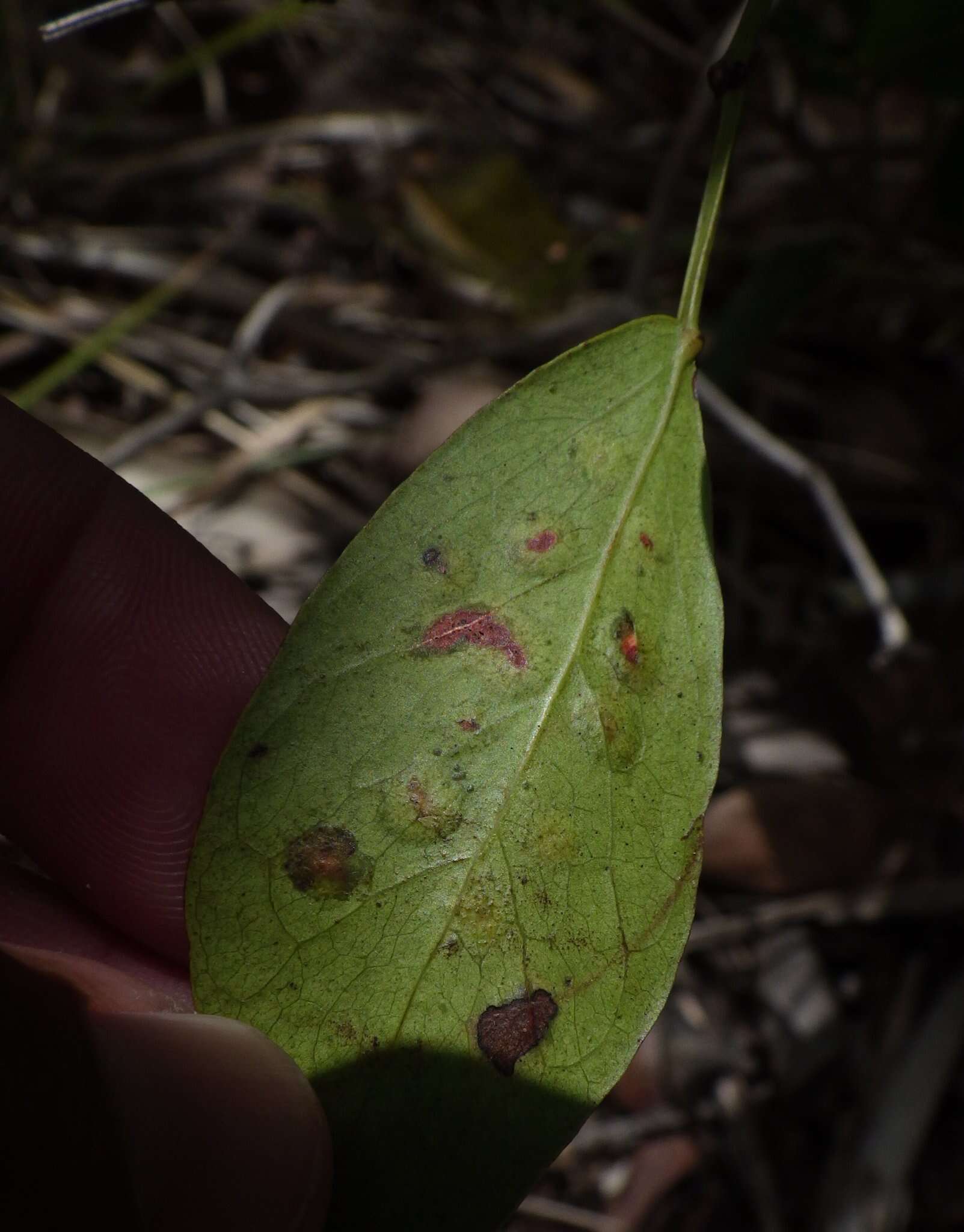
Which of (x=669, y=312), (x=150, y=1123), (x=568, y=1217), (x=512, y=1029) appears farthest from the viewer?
(x=669, y=312)

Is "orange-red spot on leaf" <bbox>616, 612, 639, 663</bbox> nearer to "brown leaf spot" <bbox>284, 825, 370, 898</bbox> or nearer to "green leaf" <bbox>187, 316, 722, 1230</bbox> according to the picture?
"green leaf" <bbox>187, 316, 722, 1230</bbox>

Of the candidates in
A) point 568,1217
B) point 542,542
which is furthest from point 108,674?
point 568,1217

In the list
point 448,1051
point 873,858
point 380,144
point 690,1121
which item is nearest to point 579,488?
point 448,1051

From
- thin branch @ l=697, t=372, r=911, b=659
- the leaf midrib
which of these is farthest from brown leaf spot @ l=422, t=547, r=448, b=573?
thin branch @ l=697, t=372, r=911, b=659

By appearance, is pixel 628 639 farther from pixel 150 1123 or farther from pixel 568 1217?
pixel 568 1217

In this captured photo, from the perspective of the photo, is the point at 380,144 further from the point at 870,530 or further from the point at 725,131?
the point at 725,131

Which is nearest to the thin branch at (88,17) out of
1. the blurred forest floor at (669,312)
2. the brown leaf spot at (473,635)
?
the brown leaf spot at (473,635)

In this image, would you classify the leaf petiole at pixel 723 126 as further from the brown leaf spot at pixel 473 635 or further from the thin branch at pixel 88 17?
the thin branch at pixel 88 17
